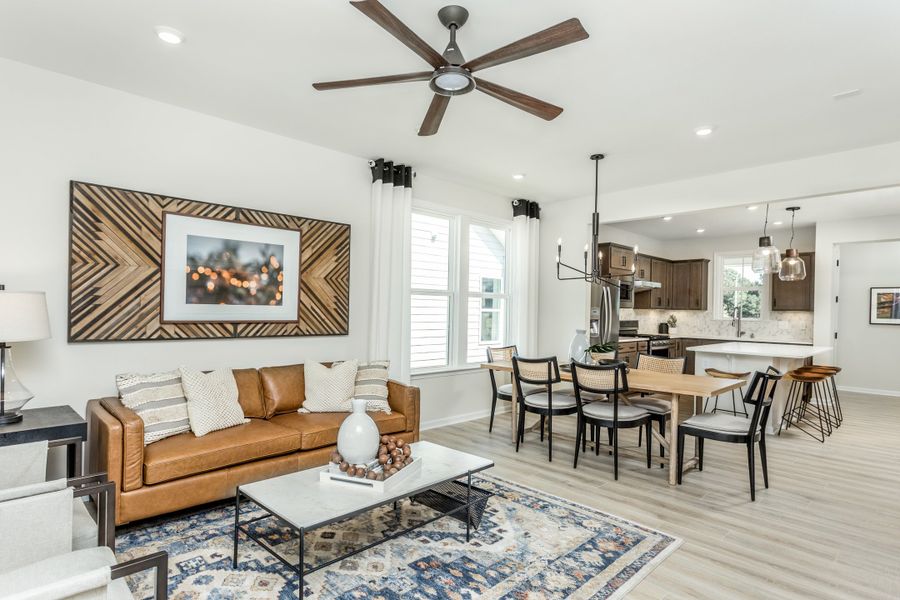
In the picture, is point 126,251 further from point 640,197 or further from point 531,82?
point 640,197

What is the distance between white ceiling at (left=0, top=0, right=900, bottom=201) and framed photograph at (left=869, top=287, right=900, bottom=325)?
528 cm

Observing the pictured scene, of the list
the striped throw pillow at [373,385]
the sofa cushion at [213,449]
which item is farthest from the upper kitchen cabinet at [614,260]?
the sofa cushion at [213,449]

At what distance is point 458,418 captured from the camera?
575 centimetres

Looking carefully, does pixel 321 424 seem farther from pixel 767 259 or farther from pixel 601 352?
pixel 767 259

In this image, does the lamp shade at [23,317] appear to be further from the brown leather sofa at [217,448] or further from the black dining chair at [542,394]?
the black dining chair at [542,394]

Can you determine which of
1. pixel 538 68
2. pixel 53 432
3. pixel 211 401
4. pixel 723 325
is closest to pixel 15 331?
pixel 53 432

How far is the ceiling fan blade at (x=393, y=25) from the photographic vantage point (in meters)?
1.89

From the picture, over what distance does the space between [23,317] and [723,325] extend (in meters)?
9.52

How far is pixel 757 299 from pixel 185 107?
8.99 m

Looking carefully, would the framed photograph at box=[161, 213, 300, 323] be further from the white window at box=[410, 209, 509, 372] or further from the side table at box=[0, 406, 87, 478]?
the white window at box=[410, 209, 509, 372]

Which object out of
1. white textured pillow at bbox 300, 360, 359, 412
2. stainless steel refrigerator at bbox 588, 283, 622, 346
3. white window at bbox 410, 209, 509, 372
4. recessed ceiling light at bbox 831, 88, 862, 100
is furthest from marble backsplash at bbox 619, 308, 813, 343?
white textured pillow at bbox 300, 360, 359, 412

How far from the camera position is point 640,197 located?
5.75 metres

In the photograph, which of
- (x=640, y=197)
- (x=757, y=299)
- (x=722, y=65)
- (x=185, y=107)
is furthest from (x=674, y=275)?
(x=185, y=107)

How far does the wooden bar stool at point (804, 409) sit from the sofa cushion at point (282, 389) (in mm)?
4979
